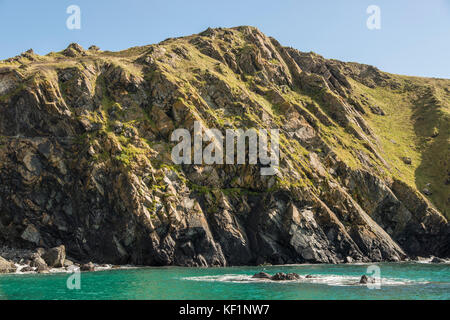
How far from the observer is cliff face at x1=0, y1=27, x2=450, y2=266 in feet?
284

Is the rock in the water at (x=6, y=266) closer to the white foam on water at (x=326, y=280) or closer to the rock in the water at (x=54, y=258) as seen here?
the rock in the water at (x=54, y=258)

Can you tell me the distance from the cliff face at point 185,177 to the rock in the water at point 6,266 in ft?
44.1

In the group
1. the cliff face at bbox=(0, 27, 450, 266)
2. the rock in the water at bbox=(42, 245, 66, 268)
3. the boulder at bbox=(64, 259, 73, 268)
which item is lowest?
the boulder at bbox=(64, 259, 73, 268)

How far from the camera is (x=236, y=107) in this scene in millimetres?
123062

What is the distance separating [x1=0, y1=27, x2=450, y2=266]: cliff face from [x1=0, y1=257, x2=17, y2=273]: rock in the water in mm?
13436

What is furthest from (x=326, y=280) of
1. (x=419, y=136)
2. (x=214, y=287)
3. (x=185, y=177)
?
(x=419, y=136)

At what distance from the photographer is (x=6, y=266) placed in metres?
69.9

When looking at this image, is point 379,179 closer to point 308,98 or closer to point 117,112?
point 308,98

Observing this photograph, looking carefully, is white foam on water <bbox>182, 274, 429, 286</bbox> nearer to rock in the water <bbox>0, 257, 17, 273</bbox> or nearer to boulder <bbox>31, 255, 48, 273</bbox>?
boulder <bbox>31, 255, 48, 273</bbox>

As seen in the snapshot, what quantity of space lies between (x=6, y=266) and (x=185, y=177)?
43.8 m

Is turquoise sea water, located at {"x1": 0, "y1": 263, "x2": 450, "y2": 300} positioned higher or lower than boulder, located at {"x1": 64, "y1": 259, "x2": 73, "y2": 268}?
higher

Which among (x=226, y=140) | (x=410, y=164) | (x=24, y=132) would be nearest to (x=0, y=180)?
(x=24, y=132)

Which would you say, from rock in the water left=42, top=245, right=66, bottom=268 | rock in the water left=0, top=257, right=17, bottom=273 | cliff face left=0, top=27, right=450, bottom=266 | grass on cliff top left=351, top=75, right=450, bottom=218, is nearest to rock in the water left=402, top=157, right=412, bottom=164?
cliff face left=0, top=27, right=450, bottom=266
